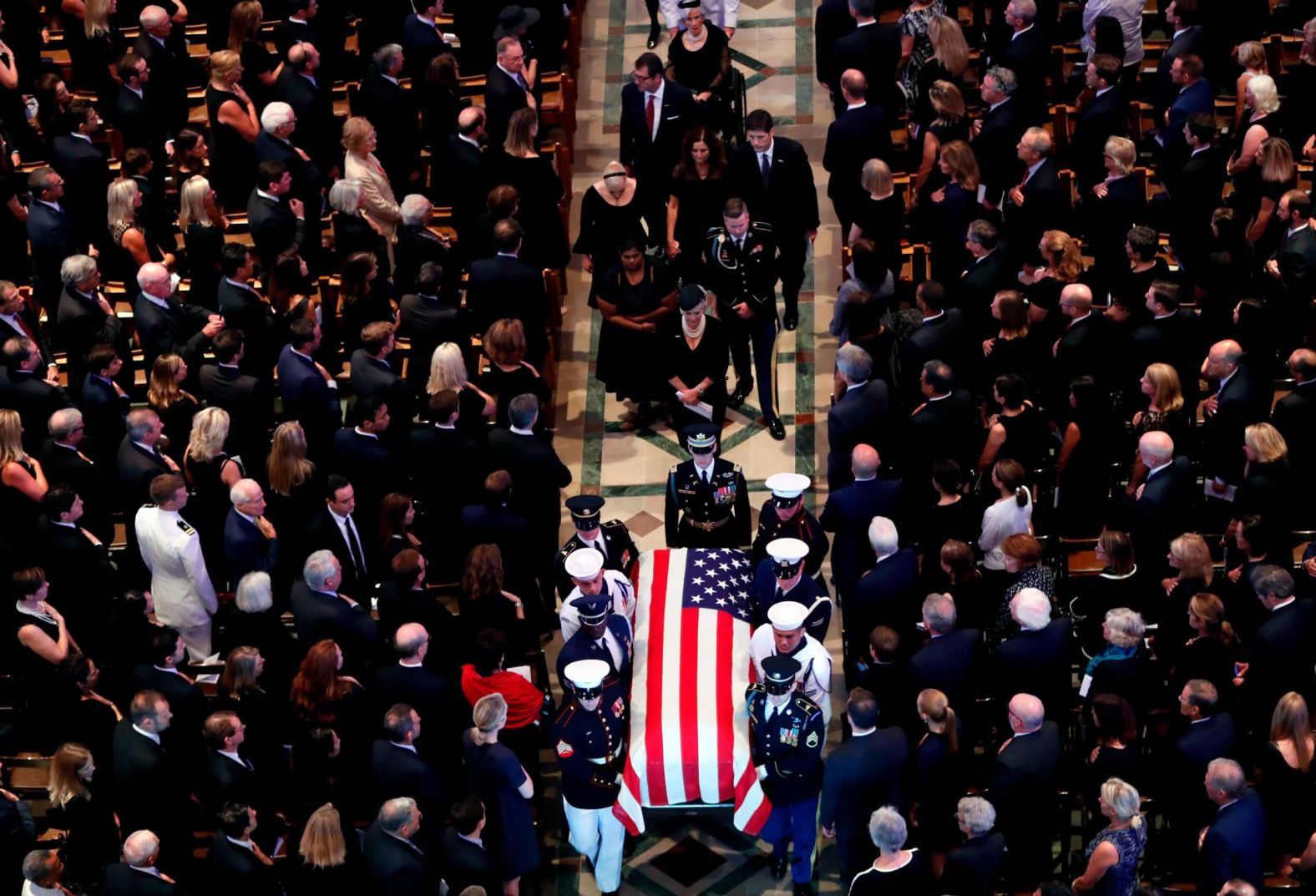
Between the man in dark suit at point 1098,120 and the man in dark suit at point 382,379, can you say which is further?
the man in dark suit at point 1098,120

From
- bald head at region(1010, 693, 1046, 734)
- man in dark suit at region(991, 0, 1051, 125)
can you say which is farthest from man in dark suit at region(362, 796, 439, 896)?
man in dark suit at region(991, 0, 1051, 125)

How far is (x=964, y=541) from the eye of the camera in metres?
10.5

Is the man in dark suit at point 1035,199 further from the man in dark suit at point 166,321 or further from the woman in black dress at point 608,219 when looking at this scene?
the man in dark suit at point 166,321

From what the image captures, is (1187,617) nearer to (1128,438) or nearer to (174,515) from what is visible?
(1128,438)

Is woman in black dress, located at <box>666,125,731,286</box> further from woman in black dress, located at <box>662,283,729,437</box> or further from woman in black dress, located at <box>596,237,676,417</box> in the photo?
woman in black dress, located at <box>662,283,729,437</box>

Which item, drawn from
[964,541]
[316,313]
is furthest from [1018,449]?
[316,313]

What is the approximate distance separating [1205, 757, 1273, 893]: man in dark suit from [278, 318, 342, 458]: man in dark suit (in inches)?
218

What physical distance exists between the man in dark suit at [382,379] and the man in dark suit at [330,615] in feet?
4.47

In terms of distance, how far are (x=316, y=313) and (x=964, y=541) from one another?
4748 mm

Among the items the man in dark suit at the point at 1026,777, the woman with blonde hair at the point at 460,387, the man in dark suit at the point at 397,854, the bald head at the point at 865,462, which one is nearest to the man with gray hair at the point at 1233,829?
the man in dark suit at the point at 1026,777

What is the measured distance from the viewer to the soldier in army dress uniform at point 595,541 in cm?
1081

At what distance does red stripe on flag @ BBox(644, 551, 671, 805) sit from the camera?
10.2m

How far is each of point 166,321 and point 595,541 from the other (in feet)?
11.1

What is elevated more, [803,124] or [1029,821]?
[803,124]
